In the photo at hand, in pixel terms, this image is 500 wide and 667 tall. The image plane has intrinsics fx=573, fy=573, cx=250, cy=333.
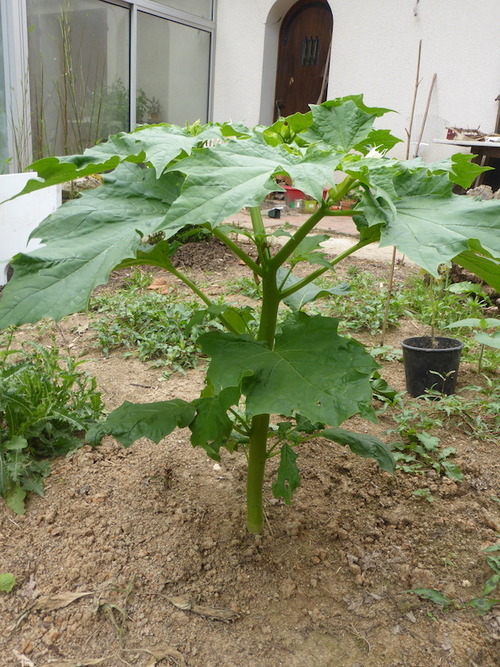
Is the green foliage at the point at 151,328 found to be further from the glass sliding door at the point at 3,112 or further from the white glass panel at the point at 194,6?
the white glass panel at the point at 194,6

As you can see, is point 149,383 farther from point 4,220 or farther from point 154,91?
point 154,91

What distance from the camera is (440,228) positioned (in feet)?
3.15

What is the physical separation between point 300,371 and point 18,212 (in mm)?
3284

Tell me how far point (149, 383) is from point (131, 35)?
5736 millimetres

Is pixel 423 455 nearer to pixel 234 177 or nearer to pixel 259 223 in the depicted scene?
pixel 259 223

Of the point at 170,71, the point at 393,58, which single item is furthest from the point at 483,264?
the point at 170,71

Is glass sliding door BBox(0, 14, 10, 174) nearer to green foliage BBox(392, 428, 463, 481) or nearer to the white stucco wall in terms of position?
the white stucco wall

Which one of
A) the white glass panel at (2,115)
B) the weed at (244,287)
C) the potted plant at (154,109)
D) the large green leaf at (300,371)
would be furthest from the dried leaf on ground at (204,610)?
the potted plant at (154,109)

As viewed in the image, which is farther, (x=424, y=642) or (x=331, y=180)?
(x=424, y=642)

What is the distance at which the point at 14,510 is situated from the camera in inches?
70.6

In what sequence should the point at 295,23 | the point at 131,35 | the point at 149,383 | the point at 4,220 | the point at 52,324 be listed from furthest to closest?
the point at 295,23 < the point at 131,35 < the point at 4,220 < the point at 52,324 < the point at 149,383

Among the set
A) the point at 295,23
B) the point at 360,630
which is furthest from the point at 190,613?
the point at 295,23

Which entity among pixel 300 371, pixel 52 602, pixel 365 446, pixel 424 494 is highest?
pixel 300 371

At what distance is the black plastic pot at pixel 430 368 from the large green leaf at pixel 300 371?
1284 millimetres
